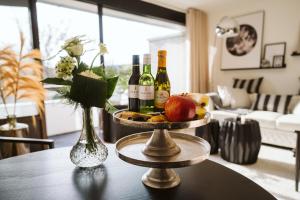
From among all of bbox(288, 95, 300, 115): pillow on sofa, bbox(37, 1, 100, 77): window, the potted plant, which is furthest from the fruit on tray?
bbox(288, 95, 300, 115): pillow on sofa

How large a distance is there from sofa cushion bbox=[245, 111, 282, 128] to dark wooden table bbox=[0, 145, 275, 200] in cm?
250

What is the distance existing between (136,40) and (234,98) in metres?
2.09

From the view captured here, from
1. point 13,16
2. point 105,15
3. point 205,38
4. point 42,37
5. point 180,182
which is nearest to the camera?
point 180,182

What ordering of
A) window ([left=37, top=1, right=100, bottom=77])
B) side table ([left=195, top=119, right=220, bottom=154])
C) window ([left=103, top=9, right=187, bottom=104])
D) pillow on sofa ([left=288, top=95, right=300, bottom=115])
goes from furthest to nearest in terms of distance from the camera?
window ([left=103, top=9, right=187, bottom=104]), pillow on sofa ([left=288, top=95, right=300, bottom=115]), window ([left=37, top=1, right=100, bottom=77]), side table ([left=195, top=119, right=220, bottom=154])

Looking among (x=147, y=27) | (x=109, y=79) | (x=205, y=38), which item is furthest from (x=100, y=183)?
(x=205, y=38)

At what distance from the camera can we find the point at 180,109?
711mm

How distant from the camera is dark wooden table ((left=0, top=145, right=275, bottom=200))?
71 cm

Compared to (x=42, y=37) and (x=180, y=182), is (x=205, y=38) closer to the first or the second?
(x=42, y=37)

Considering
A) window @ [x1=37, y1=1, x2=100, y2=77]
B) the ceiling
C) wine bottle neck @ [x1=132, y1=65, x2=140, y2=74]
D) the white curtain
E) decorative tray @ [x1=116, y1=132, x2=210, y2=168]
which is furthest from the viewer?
the white curtain

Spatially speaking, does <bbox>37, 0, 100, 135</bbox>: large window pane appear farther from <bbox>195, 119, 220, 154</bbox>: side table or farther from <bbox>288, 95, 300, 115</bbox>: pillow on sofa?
<bbox>288, 95, 300, 115</bbox>: pillow on sofa

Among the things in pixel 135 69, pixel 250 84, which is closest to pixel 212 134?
pixel 250 84

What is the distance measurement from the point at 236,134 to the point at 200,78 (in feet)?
8.05

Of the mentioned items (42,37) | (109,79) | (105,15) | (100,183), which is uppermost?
(105,15)

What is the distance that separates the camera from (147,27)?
4469 millimetres
